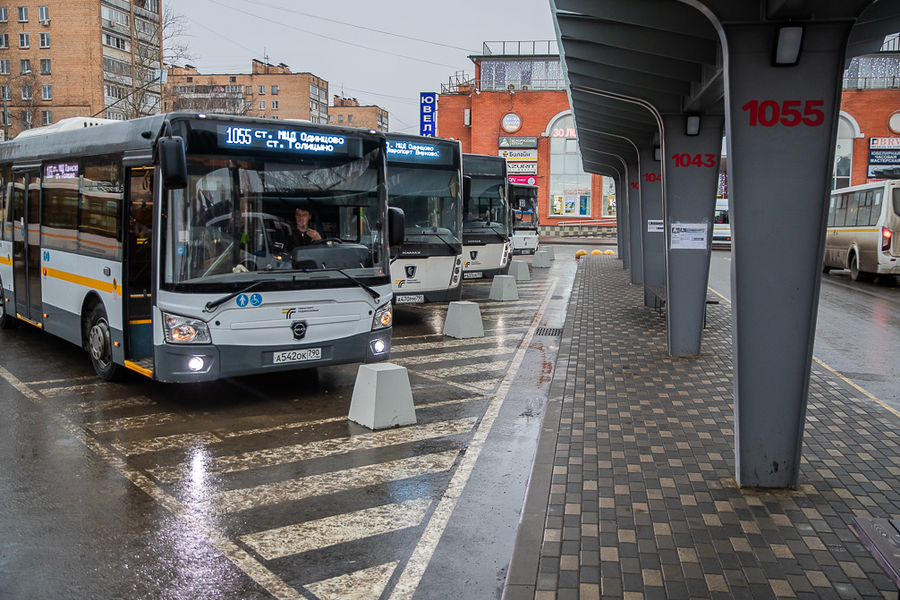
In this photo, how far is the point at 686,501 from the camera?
5082 mm

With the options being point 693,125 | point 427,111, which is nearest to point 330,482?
point 693,125

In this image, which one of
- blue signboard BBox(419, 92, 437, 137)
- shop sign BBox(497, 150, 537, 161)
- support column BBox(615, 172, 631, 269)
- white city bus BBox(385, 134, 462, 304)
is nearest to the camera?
white city bus BBox(385, 134, 462, 304)

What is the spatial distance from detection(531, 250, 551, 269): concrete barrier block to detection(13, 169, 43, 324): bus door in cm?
2039

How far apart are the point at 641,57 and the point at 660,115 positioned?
1.99 meters

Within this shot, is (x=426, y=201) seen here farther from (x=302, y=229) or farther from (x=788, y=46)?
(x=788, y=46)

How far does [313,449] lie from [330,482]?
0.87 m

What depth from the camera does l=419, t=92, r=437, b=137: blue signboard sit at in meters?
42.3

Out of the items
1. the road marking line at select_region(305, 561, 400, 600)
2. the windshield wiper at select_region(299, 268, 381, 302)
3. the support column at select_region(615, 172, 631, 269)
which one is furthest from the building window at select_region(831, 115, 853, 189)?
the road marking line at select_region(305, 561, 400, 600)

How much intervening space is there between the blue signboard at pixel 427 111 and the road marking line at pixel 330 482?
123ft

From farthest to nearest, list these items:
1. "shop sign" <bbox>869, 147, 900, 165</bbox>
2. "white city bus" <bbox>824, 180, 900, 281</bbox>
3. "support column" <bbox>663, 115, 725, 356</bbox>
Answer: "shop sign" <bbox>869, 147, 900, 165</bbox>
"white city bus" <bbox>824, 180, 900, 281</bbox>
"support column" <bbox>663, 115, 725, 356</bbox>

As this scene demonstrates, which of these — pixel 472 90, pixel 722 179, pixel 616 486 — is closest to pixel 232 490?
pixel 616 486

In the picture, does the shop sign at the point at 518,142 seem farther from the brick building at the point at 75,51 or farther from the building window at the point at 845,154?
the brick building at the point at 75,51

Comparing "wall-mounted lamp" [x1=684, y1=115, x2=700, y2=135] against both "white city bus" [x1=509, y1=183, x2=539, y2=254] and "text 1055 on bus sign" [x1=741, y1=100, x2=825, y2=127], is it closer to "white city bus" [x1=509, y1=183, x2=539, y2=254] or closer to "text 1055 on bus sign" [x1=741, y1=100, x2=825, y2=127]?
"text 1055 on bus sign" [x1=741, y1=100, x2=825, y2=127]

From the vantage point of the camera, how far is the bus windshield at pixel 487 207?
2047 cm
